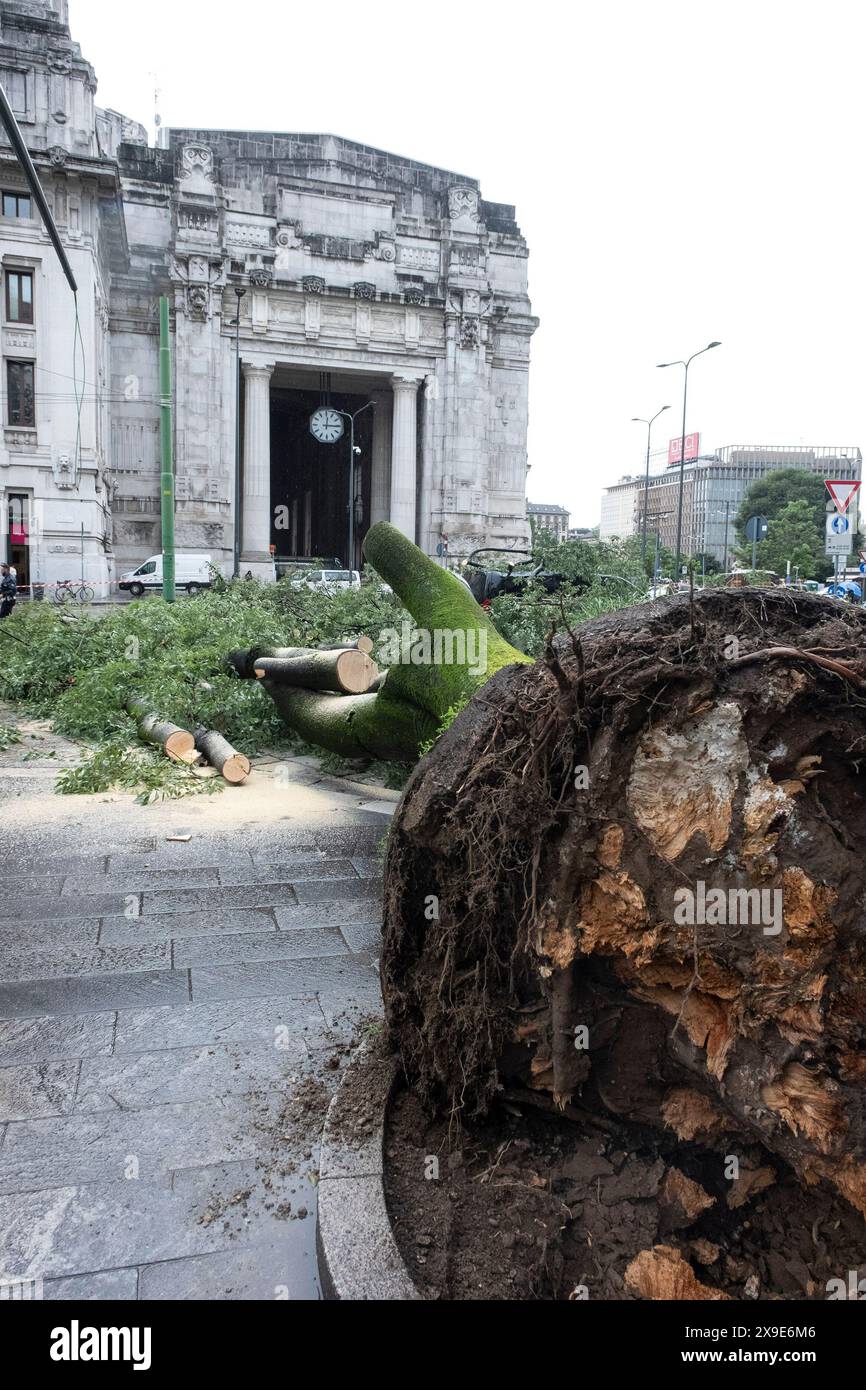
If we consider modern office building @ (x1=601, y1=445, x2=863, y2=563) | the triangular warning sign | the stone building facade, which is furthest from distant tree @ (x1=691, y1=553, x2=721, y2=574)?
modern office building @ (x1=601, y1=445, x2=863, y2=563)

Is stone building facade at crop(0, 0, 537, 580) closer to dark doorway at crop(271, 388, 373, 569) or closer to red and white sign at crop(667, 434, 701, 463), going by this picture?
dark doorway at crop(271, 388, 373, 569)

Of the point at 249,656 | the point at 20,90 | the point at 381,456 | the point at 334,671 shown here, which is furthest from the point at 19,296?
the point at 334,671

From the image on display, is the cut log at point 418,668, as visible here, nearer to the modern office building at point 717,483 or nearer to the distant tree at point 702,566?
the distant tree at point 702,566

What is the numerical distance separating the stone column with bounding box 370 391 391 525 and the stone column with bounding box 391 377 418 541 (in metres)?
3.06

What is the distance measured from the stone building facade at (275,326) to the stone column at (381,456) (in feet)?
2.11

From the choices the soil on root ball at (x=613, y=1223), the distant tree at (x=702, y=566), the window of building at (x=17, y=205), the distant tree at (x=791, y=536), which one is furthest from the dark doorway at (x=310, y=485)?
the soil on root ball at (x=613, y=1223)

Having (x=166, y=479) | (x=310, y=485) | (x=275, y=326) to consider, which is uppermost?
(x=275, y=326)

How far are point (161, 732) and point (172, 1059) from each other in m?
6.14

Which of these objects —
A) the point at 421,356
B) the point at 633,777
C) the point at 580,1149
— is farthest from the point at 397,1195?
the point at 421,356

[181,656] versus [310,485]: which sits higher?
[310,485]

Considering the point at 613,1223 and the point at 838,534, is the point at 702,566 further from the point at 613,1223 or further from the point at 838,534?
the point at 613,1223

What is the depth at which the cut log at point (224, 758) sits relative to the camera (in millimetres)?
8758

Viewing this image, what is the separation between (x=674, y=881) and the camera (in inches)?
98.2
